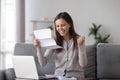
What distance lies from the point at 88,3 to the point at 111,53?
9.76ft

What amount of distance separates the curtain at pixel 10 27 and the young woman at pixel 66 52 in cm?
247

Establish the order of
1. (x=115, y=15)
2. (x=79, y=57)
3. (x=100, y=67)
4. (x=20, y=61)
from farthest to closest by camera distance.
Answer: (x=115, y=15) < (x=100, y=67) < (x=79, y=57) < (x=20, y=61)

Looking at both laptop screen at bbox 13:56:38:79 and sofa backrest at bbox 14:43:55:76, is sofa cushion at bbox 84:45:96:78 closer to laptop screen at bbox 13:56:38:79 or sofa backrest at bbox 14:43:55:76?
sofa backrest at bbox 14:43:55:76

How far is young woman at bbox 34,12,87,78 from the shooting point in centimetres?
207

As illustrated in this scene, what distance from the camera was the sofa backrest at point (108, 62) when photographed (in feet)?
8.39

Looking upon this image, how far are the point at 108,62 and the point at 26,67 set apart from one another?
114 cm

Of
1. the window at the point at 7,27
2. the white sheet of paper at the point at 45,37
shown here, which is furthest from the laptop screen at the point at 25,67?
the window at the point at 7,27

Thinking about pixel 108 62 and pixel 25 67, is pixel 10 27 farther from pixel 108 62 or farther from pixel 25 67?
pixel 25 67

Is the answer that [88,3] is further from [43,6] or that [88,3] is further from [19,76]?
[19,76]

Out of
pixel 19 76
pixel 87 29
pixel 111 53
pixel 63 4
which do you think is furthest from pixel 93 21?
pixel 19 76

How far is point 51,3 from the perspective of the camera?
543 centimetres

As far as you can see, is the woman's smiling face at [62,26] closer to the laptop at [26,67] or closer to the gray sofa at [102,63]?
the laptop at [26,67]

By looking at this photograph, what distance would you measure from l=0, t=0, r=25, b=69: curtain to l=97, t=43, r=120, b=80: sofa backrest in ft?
7.58

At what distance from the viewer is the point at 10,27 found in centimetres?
501
